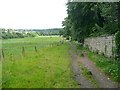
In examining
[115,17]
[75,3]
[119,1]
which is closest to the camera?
[119,1]

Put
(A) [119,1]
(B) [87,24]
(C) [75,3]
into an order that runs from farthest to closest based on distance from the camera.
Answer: (B) [87,24] < (C) [75,3] < (A) [119,1]

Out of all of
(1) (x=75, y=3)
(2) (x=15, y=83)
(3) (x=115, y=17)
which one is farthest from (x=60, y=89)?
(1) (x=75, y=3)

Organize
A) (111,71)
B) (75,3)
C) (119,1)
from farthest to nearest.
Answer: (75,3) → (119,1) → (111,71)

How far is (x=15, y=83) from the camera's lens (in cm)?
1185

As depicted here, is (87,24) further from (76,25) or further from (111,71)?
(111,71)

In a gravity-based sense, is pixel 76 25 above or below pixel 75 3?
below

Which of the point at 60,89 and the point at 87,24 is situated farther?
the point at 87,24

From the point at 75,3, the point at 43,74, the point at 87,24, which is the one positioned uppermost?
the point at 75,3

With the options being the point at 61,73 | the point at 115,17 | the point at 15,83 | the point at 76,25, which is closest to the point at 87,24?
the point at 76,25

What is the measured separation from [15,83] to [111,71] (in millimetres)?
4803

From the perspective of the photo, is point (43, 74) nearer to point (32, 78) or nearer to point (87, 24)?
point (32, 78)

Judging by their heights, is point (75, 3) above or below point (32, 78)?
above

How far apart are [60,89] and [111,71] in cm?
415

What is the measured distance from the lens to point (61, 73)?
14461mm
